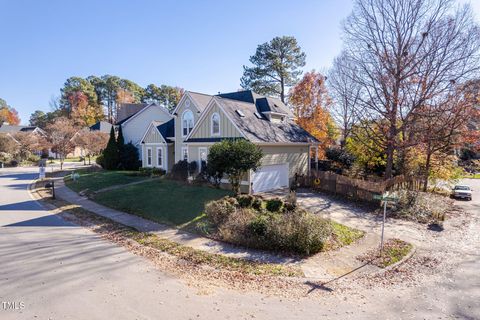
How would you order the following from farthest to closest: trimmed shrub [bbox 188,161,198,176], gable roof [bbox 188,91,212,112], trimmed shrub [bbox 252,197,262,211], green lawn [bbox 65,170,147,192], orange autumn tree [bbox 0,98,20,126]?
orange autumn tree [bbox 0,98,20,126], gable roof [bbox 188,91,212,112], green lawn [bbox 65,170,147,192], trimmed shrub [bbox 188,161,198,176], trimmed shrub [bbox 252,197,262,211]

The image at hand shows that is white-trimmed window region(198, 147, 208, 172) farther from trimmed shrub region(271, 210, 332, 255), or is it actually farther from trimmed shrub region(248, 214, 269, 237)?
trimmed shrub region(271, 210, 332, 255)

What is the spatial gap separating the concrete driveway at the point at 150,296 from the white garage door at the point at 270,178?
10.9 metres

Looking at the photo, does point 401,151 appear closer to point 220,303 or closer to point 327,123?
point 327,123

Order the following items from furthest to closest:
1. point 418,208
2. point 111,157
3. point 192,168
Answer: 1. point 111,157
2. point 192,168
3. point 418,208

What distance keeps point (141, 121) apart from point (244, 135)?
2071 centimetres

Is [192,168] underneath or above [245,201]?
above

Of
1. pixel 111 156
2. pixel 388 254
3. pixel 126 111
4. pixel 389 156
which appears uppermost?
pixel 126 111

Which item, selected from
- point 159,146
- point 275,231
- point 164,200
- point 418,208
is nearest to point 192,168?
point 164,200

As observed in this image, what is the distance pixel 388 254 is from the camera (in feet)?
33.0

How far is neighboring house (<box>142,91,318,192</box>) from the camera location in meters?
19.2

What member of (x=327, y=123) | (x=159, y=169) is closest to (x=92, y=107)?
(x=159, y=169)

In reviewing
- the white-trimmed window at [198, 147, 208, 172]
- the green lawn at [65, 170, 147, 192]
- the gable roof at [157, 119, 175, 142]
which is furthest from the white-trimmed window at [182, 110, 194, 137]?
the green lawn at [65, 170, 147, 192]

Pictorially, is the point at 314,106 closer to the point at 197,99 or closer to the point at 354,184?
the point at 197,99

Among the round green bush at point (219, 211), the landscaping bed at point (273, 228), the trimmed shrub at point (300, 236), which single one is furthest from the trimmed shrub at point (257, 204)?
the trimmed shrub at point (300, 236)
